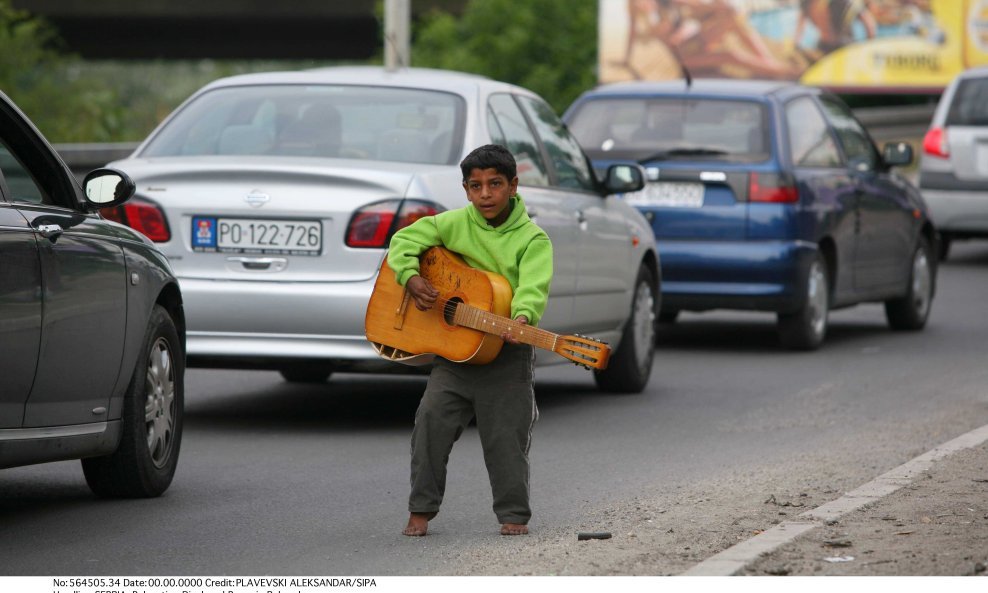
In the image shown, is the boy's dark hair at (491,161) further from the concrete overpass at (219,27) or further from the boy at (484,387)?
the concrete overpass at (219,27)

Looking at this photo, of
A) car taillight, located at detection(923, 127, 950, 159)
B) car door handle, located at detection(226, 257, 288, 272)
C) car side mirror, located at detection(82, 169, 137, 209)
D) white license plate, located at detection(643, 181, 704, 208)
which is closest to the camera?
A: car side mirror, located at detection(82, 169, 137, 209)

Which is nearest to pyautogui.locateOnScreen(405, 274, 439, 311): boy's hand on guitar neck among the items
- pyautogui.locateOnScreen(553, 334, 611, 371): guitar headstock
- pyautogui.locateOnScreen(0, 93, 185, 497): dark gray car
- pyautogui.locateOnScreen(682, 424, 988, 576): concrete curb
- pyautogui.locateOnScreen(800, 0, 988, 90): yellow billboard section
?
pyautogui.locateOnScreen(553, 334, 611, 371): guitar headstock

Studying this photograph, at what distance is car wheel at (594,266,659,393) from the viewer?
36.7 feet

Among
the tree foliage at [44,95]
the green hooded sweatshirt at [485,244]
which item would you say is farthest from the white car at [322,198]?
the tree foliage at [44,95]

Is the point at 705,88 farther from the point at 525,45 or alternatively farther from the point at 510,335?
the point at 525,45

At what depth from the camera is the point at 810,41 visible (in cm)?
4012

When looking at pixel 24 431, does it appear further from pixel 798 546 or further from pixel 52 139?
pixel 52 139

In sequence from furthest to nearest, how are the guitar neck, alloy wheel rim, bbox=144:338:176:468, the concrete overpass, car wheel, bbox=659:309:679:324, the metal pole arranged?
the concrete overpass → the metal pole → car wheel, bbox=659:309:679:324 → alloy wheel rim, bbox=144:338:176:468 → the guitar neck

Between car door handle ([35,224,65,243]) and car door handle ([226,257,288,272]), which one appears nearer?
car door handle ([35,224,65,243])

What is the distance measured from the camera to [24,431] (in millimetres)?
6457

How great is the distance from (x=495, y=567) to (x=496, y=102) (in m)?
4.57

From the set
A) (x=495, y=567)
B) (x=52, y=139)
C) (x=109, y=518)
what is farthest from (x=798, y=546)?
(x=52, y=139)

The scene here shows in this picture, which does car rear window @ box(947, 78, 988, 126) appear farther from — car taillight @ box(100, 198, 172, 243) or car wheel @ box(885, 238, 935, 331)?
car taillight @ box(100, 198, 172, 243)

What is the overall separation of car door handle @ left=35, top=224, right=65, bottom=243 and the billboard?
33308 millimetres
